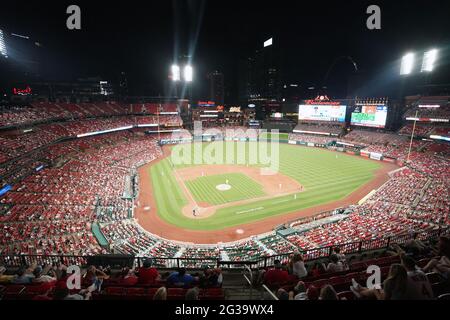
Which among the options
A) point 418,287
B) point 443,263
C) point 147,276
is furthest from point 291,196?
point 418,287

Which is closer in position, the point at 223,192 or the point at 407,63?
the point at 223,192

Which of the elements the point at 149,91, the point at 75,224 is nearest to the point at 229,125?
the point at 149,91

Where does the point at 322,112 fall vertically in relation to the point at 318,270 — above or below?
above

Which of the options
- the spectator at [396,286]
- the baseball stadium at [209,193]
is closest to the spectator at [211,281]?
the baseball stadium at [209,193]

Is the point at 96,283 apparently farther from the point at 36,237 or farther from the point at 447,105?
the point at 447,105

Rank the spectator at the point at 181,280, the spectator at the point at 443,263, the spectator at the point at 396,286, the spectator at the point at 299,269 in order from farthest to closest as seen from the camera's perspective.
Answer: the spectator at the point at 299,269 → the spectator at the point at 181,280 → the spectator at the point at 443,263 → the spectator at the point at 396,286

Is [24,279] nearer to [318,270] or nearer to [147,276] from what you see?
[147,276]

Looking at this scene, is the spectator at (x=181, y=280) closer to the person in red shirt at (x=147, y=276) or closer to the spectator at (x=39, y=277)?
the person in red shirt at (x=147, y=276)
